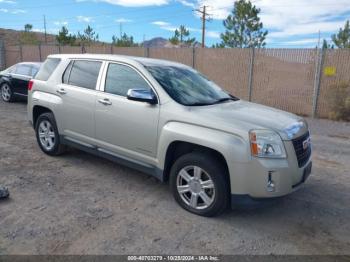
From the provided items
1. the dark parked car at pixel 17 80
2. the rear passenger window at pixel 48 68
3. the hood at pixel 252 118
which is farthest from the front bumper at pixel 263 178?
the dark parked car at pixel 17 80

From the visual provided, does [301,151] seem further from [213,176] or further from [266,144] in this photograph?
[213,176]

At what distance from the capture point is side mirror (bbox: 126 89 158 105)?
4.02 metres

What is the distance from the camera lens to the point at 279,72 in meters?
12.1

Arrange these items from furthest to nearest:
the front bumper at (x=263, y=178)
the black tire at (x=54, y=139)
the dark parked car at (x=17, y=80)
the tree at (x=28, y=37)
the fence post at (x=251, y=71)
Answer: the tree at (x=28, y=37) → the fence post at (x=251, y=71) → the dark parked car at (x=17, y=80) → the black tire at (x=54, y=139) → the front bumper at (x=263, y=178)

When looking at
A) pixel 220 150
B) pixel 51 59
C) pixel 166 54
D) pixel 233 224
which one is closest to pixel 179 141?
pixel 220 150

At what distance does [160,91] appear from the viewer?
4117mm

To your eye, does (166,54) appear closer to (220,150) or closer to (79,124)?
(79,124)

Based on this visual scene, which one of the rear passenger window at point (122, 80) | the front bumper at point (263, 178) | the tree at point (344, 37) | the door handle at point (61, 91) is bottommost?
the front bumper at point (263, 178)

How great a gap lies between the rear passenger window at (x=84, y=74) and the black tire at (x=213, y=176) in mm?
1963

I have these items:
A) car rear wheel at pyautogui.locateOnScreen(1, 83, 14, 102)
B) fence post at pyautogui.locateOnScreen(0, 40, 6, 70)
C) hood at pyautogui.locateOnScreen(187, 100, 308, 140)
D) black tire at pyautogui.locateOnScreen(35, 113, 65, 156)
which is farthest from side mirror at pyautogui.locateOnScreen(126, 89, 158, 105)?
fence post at pyautogui.locateOnScreen(0, 40, 6, 70)

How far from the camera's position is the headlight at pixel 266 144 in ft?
11.2

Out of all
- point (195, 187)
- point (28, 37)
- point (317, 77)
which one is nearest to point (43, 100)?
point (195, 187)

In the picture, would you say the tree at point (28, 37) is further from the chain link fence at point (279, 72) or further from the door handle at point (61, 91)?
the door handle at point (61, 91)

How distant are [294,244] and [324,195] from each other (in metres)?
1.53
